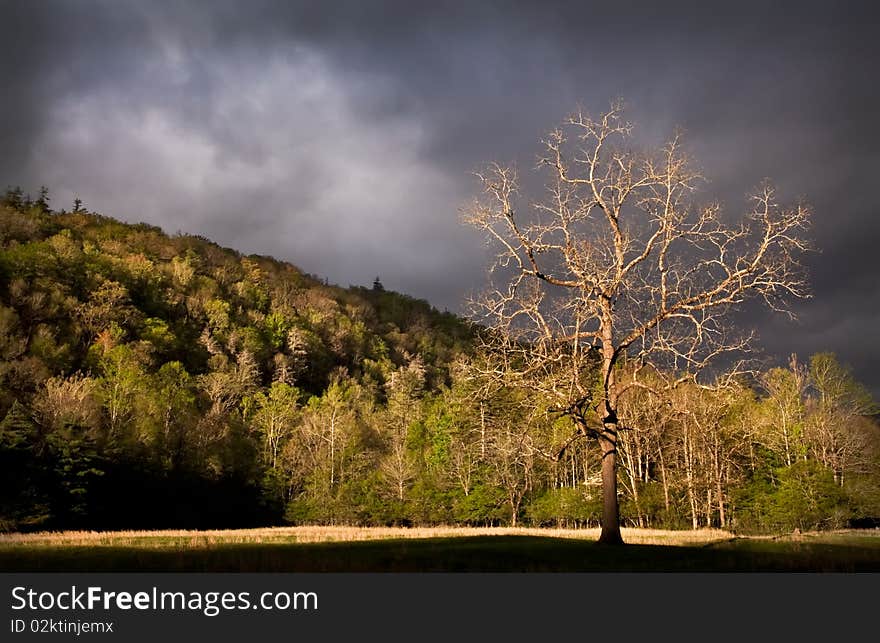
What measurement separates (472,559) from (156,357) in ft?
301

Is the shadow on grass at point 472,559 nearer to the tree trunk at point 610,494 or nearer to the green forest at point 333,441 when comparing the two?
the tree trunk at point 610,494

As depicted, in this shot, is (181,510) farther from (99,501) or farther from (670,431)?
(670,431)

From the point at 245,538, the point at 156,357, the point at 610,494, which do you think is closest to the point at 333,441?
the point at 156,357

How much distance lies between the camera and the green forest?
161 ft

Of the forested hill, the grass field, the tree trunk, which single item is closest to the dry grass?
the tree trunk

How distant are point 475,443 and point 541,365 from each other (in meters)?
39.5

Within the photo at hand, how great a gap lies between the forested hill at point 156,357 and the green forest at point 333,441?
0.29m

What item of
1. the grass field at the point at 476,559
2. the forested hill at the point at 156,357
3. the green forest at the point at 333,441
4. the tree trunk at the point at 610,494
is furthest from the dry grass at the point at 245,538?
the forested hill at the point at 156,357

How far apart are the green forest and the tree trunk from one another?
4.40 feet

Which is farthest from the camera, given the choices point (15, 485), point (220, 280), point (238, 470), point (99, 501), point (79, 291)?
point (220, 280)

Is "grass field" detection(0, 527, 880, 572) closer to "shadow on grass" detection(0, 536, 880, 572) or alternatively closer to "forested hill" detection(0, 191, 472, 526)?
"shadow on grass" detection(0, 536, 880, 572)

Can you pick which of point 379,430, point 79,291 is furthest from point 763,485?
point 79,291

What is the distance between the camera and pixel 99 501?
172ft

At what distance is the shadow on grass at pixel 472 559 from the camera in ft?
57.7
